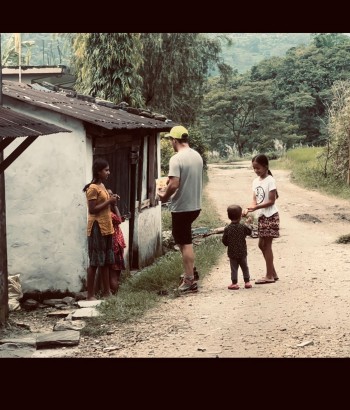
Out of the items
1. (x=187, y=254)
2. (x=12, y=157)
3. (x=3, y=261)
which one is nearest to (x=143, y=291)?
(x=187, y=254)

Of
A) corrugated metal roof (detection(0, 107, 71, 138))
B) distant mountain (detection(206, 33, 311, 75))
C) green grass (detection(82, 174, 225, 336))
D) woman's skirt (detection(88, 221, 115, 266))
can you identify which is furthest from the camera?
distant mountain (detection(206, 33, 311, 75))

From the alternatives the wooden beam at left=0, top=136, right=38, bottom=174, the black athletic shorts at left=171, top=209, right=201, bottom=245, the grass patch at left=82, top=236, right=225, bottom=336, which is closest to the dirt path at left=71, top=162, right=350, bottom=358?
the grass patch at left=82, top=236, right=225, bottom=336

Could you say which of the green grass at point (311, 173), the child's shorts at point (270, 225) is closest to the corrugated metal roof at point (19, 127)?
the child's shorts at point (270, 225)

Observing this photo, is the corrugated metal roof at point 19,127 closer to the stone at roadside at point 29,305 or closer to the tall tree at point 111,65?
the stone at roadside at point 29,305

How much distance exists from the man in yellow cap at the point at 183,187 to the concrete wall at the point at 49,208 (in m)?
2.36

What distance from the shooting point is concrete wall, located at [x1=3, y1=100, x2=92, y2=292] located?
9695 millimetres

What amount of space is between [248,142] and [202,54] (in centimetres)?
2050

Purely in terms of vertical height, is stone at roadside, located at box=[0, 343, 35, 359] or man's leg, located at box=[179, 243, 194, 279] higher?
man's leg, located at box=[179, 243, 194, 279]

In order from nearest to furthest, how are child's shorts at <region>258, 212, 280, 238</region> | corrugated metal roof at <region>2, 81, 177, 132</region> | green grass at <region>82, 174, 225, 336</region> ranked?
1. green grass at <region>82, 174, 225, 336</region>
2. child's shorts at <region>258, 212, 280, 238</region>
3. corrugated metal roof at <region>2, 81, 177, 132</region>

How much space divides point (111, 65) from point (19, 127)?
1715 centimetres

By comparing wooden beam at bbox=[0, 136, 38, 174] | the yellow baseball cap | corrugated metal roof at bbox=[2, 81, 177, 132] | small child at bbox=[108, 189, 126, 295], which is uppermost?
corrugated metal roof at bbox=[2, 81, 177, 132]

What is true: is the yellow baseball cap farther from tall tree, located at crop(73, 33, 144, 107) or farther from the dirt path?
tall tree, located at crop(73, 33, 144, 107)

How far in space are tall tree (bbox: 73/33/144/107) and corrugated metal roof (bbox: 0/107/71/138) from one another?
637 inches

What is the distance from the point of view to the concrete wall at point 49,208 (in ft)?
31.8
